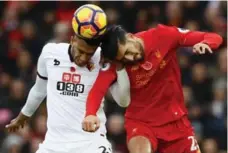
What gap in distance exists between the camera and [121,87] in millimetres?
8477

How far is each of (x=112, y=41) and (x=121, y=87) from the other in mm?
467

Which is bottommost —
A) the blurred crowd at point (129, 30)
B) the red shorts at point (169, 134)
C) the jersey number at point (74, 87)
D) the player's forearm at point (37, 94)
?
the blurred crowd at point (129, 30)

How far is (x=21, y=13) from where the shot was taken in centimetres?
1619

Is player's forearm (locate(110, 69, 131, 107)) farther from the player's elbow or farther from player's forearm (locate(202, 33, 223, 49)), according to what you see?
player's forearm (locate(202, 33, 223, 49))

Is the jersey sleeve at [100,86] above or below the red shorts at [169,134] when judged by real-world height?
above

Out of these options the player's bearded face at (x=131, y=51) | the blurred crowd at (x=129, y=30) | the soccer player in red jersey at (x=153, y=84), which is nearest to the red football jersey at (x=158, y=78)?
the soccer player in red jersey at (x=153, y=84)

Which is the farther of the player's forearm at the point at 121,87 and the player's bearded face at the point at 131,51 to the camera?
the player's forearm at the point at 121,87

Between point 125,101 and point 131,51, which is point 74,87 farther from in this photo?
point 131,51

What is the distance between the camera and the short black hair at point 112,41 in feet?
27.2

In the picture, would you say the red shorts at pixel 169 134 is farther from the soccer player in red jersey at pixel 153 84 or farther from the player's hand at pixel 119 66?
the player's hand at pixel 119 66

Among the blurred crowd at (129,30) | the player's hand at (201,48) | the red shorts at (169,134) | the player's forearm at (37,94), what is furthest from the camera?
the blurred crowd at (129,30)

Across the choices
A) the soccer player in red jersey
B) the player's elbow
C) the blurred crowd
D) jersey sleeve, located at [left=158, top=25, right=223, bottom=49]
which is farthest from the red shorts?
the blurred crowd

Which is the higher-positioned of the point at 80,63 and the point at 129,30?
the point at 80,63

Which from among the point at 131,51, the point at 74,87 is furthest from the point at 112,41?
the point at 74,87
